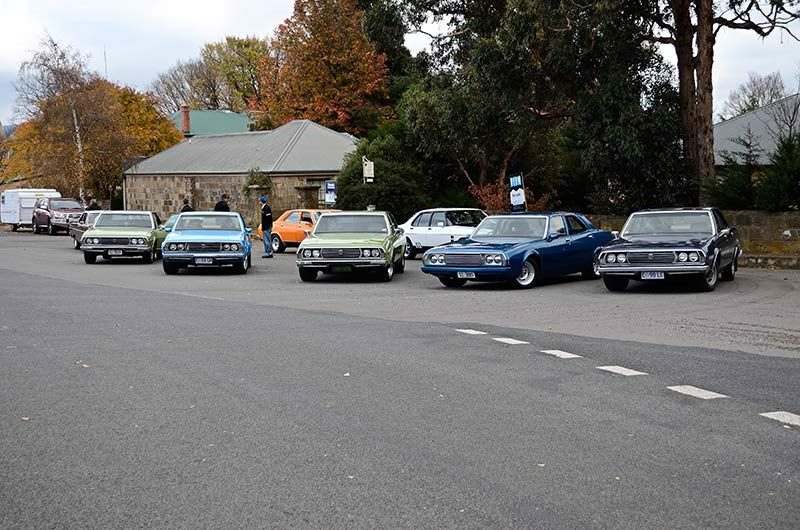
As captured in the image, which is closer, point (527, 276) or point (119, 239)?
point (527, 276)

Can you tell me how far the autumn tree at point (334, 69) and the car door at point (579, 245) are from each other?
39265mm

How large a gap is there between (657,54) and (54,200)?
34580mm

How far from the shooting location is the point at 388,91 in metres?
59.8

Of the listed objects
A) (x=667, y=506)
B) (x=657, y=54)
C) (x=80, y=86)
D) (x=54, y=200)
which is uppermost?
(x=80, y=86)

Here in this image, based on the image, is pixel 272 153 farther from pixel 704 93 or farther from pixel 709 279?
pixel 709 279

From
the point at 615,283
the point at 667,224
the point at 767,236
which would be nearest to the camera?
the point at 615,283

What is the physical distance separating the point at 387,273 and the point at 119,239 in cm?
959

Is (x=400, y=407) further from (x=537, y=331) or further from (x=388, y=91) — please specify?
(x=388, y=91)

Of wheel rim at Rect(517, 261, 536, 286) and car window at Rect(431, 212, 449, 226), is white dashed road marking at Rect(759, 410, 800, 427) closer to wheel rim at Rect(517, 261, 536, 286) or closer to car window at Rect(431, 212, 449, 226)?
wheel rim at Rect(517, 261, 536, 286)

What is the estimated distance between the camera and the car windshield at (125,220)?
89.2 feet

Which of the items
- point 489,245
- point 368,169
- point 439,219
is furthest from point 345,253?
point 368,169

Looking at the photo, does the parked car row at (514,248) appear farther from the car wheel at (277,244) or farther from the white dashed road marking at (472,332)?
the car wheel at (277,244)

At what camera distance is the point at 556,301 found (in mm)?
15781

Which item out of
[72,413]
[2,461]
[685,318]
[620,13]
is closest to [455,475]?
[2,461]
